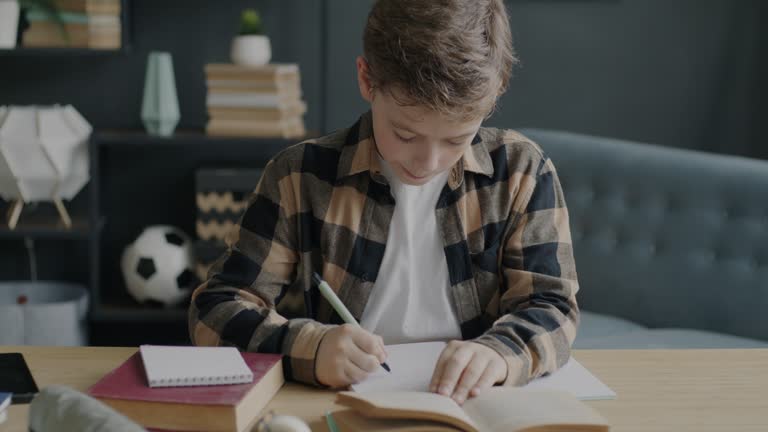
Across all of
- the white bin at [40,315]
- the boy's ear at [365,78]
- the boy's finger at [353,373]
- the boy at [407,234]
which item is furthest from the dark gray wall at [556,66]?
the boy's finger at [353,373]

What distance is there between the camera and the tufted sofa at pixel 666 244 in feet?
7.70

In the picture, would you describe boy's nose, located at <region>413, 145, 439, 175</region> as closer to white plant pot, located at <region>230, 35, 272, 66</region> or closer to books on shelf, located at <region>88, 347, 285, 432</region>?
books on shelf, located at <region>88, 347, 285, 432</region>

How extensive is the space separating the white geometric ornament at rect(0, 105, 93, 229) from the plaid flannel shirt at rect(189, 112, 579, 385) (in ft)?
5.69

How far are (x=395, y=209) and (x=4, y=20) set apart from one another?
80.7 inches

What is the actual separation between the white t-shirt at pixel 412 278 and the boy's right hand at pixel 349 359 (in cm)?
26

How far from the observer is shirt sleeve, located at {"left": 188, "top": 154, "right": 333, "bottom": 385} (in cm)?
118

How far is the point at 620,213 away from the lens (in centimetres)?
255

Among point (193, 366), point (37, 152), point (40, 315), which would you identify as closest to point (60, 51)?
point (37, 152)

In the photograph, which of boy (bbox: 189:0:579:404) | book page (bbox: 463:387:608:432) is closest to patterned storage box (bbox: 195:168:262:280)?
boy (bbox: 189:0:579:404)

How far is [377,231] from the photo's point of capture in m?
1.38

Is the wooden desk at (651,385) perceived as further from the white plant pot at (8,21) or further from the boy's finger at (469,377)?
the white plant pot at (8,21)

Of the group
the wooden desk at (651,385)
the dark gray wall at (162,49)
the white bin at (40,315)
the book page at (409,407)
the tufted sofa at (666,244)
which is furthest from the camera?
the dark gray wall at (162,49)

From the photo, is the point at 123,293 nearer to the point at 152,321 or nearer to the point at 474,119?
the point at 152,321

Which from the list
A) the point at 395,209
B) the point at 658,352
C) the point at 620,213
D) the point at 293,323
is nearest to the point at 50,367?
the point at 293,323
